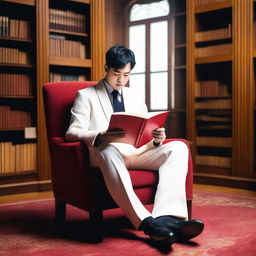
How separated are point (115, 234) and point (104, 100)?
825 millimetres

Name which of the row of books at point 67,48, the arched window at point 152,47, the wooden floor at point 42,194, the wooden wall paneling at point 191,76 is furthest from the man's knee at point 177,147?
the arched window at point 152,47

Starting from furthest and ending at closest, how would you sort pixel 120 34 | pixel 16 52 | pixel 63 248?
pixel 120 34, pixel 16 52, pixel 63 248

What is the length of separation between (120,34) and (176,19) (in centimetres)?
83

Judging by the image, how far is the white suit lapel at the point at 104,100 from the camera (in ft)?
8.72

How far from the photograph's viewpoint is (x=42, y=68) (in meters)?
4.19

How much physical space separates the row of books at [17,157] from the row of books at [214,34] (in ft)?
6.96

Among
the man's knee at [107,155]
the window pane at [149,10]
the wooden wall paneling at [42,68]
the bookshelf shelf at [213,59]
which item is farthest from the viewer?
the window pane at [149,10]

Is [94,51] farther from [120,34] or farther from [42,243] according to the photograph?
[42,243]

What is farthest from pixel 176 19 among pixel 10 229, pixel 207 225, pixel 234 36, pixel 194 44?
pixel 10 229

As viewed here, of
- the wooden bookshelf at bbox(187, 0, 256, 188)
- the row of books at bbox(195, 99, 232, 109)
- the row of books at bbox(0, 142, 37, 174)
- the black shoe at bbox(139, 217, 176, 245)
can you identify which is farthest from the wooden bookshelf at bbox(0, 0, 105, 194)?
the black shoe at bbox(139, 217, 176, 245)

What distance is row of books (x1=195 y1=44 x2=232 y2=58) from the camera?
4.46 meters

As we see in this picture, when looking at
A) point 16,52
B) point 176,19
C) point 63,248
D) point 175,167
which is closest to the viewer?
point 63,248

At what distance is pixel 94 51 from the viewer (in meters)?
4.56

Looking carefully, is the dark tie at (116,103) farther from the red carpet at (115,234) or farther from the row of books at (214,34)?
the row of books at (214,34)
